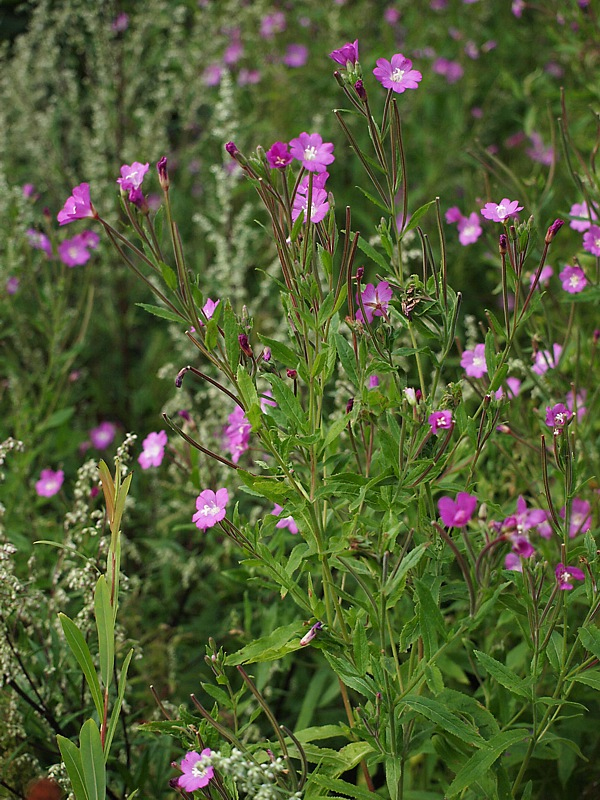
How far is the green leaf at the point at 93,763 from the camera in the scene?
0.96 m

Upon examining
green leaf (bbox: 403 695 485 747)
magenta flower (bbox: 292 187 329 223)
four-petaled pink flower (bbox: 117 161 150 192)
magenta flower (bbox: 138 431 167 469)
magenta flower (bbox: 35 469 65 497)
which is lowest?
magenta flower (bbox: 35 469 65 497)

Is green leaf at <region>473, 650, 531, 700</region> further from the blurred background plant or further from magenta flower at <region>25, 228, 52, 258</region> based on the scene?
magenta flower at <region>25, 228, 52, 258</region>

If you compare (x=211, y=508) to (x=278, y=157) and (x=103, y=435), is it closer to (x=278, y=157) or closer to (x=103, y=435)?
(x=278, y=157)

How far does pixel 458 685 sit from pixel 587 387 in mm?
654

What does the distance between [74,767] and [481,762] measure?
0.49m

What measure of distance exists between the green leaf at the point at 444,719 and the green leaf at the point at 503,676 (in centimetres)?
7

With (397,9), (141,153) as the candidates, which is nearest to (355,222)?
(141,153)

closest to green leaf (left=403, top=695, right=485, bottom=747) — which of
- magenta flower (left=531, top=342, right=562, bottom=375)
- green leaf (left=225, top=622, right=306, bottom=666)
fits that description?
green leaf (left=225, top=622, right=306, bottom=666)

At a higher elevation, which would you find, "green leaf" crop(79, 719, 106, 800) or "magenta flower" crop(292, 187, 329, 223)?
"magenta flower" crop(292, 187, 329, 223)

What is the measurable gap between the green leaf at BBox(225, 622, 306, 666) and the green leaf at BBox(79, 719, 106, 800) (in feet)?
0.62

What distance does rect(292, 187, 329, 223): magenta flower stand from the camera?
1.06 meters

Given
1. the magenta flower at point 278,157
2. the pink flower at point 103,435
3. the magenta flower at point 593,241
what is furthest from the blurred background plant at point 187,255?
the magenta flower at point 278,157

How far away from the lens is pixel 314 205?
109 cm

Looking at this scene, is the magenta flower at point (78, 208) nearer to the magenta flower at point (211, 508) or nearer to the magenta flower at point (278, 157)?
the magenta flower at point (278, 157)
